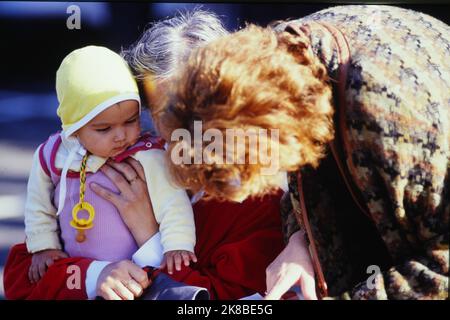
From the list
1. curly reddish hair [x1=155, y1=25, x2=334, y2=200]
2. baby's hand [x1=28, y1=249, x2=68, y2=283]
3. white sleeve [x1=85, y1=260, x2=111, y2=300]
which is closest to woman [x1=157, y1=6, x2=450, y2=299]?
→ curly reddish hair [x1=155, y1=25, x2=334, y2=200]

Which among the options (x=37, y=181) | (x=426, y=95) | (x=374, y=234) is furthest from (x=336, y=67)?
(x=37, y=181)

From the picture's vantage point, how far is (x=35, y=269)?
1997 mm

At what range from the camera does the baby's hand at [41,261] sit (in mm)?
1974

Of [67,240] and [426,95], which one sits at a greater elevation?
[426,95]

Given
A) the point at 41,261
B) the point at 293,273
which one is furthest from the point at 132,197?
the point at 293,273

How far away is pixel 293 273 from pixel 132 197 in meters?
Result: 0.49

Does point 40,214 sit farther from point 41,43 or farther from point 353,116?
point 353,116

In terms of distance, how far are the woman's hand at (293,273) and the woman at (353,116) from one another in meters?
0.14

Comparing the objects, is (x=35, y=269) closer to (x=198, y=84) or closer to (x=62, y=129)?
(x=62, y=129)

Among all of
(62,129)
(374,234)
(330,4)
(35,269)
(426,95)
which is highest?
(330,4)

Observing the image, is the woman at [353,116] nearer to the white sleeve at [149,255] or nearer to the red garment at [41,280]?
the white sleeve at [149,255]

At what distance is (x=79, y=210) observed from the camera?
6.40ft

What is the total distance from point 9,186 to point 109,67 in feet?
1.53

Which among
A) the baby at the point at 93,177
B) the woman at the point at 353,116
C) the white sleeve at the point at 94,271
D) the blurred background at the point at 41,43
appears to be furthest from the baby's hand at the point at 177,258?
the blurred background at the point at 41,43
